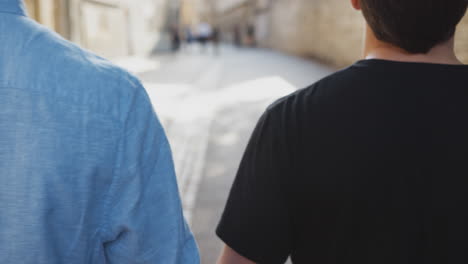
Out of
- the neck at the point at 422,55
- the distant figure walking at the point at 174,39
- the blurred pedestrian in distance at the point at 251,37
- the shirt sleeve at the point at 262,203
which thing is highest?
the neck at the point at 422,55

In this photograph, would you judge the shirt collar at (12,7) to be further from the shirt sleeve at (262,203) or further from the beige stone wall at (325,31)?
the beige stone wall at (325,31)

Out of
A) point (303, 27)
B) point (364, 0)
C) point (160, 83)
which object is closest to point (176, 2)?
point (303, 27)

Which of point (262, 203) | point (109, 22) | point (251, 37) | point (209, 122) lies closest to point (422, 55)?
point (262, 203)

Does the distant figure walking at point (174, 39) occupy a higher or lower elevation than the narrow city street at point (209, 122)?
lower

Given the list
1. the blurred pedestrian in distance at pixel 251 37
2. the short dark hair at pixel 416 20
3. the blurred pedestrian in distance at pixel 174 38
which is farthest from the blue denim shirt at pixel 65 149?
the blurred pedestrian in distance at pixel 251 37

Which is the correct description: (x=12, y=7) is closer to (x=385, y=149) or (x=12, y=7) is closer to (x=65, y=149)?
(x=65, y=149)

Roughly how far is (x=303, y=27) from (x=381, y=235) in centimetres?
1879

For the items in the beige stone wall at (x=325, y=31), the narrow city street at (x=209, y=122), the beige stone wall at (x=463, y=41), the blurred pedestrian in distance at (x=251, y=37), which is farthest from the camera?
the blurred pedestrian in distance at (x=251, y=37)

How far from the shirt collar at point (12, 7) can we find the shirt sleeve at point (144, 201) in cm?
25

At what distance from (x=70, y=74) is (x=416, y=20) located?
71cm

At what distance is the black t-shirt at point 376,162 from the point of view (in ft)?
3.15

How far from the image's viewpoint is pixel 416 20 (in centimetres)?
97

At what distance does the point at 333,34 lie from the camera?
1388 cm

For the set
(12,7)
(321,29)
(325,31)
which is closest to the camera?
(12,7)
